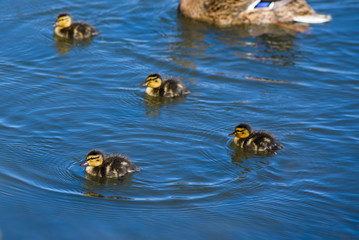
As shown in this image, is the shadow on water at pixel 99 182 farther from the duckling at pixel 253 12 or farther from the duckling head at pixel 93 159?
the duckling at pixel 253 12

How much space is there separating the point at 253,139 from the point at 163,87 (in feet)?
5.54

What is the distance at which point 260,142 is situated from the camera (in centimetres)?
566

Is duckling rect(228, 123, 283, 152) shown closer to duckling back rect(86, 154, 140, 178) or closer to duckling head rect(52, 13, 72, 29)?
duckling back rect(86, 154, 140, 178)

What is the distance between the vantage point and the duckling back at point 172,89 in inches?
272

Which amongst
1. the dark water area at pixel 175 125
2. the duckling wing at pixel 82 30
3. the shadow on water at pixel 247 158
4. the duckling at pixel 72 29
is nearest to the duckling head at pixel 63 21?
the duckling at pixel 72 29

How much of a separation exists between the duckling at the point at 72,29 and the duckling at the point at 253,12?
1.81 m

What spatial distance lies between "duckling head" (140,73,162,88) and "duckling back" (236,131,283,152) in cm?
163

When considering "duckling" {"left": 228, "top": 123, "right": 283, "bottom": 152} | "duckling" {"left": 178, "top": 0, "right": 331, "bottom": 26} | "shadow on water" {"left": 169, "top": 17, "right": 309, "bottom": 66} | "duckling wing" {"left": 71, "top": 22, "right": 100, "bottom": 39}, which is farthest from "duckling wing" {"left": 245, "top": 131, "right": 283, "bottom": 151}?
"duckling" {"left": 178, "top": 0, "right": 331, "bottom": 26}

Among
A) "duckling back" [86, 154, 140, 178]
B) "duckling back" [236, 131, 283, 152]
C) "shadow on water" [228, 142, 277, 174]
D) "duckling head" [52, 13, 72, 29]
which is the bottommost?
"duckling back" [86, 154, 140, 178]

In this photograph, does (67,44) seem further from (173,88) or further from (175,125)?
(175,125)

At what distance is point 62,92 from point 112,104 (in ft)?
2.25

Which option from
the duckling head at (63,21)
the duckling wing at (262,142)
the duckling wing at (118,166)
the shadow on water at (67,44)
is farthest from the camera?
the duckling head at (63,21)

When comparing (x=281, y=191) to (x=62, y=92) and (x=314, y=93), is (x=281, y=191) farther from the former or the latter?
(x=62, y=92)

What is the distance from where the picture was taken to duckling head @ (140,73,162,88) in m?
6.96
